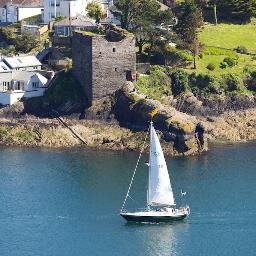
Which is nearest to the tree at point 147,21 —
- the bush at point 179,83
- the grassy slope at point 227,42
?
the grassy slope at point 227,42

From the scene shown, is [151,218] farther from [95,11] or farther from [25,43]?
[95,11]

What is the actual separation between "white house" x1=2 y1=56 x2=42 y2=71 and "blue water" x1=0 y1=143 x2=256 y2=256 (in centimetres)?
1642

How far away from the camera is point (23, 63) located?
5704 inches

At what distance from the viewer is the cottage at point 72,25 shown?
153m

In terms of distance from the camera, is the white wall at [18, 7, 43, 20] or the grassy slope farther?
the white wall at [18, 7, 43, 20]

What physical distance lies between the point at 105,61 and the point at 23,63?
43.0 feet

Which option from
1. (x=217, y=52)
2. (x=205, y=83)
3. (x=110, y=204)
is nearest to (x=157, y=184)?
(x=110, y=204)

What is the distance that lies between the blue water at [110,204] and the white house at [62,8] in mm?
35976

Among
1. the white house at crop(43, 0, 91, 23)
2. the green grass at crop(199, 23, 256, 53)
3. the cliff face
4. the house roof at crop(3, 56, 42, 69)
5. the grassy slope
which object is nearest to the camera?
the cliff face

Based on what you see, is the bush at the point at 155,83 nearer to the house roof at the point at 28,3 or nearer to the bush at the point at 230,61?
the bush at the point at 230,61

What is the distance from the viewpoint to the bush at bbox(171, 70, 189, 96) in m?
140

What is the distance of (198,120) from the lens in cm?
13350

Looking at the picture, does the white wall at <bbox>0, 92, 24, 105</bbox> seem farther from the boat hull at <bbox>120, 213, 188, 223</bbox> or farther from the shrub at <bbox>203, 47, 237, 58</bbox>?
the boat hull at <bbox>120, 213, 188, 223</bbox>

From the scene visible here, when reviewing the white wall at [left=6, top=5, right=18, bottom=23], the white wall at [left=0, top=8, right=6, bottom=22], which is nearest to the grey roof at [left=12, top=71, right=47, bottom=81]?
the white wall at [left=6, top=5, right=18, bottom=23]
